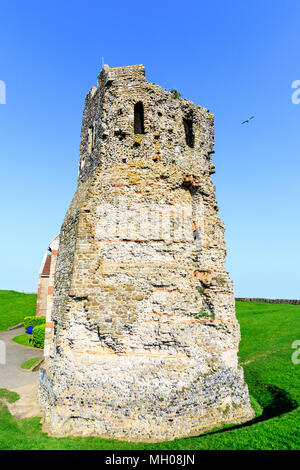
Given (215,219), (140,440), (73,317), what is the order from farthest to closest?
(215,219) → (73,317) → (140,440)

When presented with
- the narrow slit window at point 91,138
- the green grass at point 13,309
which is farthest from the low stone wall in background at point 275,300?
the narrow slit window at point 91,138

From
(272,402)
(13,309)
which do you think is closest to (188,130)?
(272,402)

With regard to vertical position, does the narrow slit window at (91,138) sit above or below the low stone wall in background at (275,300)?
above

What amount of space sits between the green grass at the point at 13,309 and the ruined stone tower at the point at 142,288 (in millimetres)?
25414

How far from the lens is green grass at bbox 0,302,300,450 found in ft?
23.5

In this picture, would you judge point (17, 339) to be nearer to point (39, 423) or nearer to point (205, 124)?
point (39, 423)

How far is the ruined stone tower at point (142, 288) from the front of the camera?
26.7 ft

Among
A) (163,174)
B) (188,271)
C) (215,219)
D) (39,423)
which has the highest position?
(163,174)

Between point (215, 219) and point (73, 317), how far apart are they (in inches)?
224

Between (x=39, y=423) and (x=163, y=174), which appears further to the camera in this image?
(x=163, y=174)

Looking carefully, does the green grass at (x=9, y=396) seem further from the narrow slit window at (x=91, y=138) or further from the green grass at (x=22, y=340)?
the green grass at (x=22, y=340)

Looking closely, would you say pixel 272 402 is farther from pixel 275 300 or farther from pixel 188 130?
pixel 275 300

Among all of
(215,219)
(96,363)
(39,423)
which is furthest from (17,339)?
(215,219)
